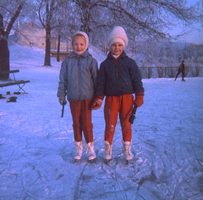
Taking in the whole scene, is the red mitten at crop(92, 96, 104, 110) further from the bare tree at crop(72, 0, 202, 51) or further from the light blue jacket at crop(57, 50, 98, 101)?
the bare tree at crop(72, 0, 202, 51)

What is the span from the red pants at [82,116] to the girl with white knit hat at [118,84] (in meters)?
0.12

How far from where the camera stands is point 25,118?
A: 4.87 metres

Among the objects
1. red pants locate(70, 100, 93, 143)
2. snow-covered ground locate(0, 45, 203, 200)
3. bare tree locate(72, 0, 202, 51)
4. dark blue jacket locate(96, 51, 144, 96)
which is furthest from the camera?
bare tree locate(72, 0, 202, 51)

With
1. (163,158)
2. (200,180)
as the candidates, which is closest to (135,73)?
(163,158)

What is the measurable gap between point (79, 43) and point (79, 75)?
43cm

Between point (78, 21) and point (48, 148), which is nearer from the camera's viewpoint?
point (48, 148)

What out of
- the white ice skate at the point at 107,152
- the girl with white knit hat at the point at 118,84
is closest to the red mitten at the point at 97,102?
the girl with white knit hat at the point at 118,84

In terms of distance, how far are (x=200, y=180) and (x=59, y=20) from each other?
8508 millimetres

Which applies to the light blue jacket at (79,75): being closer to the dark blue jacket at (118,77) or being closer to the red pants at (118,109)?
the dark blue jacket at (118,77)

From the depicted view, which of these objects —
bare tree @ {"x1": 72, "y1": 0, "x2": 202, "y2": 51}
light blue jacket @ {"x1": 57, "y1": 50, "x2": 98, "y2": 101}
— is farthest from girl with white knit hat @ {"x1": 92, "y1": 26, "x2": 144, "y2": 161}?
bare tree @ {"x1": 72, "y1": 0, "x2": 202, "y2": 51}

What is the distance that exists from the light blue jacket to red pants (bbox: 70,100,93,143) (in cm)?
9

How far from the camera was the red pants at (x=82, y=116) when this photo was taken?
2.62 meters

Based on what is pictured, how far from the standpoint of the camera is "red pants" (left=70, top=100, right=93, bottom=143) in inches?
103

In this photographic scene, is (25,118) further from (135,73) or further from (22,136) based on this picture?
(135,73)
